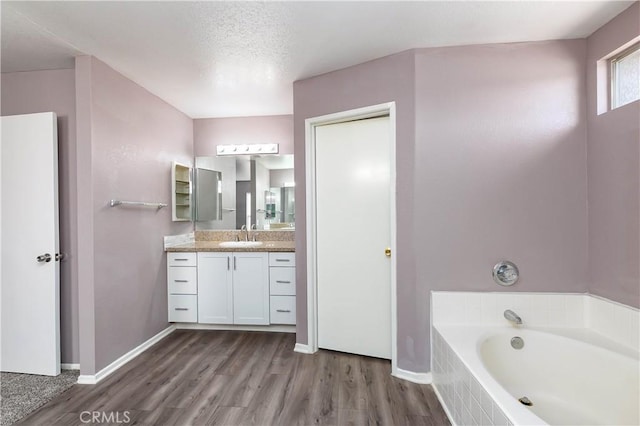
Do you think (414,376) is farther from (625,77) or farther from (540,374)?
(625,77)

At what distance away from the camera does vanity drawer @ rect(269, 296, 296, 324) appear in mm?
2990

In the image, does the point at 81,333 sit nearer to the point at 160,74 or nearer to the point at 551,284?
the point at 160,74

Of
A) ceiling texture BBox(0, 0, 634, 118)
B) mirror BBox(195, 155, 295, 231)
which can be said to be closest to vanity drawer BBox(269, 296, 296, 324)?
mirror BBox(195, 155, 295, 231)

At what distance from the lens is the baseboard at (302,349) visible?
257 centimetres

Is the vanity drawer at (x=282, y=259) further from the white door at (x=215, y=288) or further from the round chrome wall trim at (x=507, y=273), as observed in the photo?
the round chrome wall trim at (x=507, y=273)

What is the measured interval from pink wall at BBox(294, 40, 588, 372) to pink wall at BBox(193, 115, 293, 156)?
5.44 feet

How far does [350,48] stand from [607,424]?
269 cm

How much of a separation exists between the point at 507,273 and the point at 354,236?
3.67 ft

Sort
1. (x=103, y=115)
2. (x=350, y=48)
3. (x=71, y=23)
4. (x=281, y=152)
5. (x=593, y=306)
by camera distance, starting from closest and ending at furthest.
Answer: (x=71, y=23) < (x=593, y=306) < (x=350, y=48) < (x=103, y=115) < (x=281, y=152)

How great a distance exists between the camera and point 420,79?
2115mm

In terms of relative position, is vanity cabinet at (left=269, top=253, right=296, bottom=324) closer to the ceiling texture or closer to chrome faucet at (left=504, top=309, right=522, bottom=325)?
the ceiling texture

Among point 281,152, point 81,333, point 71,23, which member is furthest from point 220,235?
point 71,23

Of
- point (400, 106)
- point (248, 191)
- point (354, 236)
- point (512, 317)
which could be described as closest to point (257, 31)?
point (400, 106)

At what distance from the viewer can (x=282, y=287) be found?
2996 millimetres
